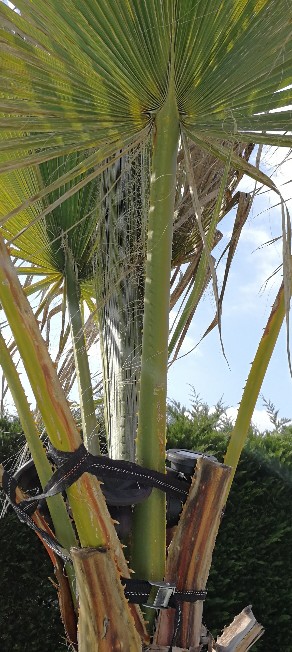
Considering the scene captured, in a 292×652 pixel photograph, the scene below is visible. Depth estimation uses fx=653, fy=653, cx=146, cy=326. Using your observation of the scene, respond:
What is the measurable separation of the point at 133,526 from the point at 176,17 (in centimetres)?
84

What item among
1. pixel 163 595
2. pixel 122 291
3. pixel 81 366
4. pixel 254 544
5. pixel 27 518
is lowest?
pixel 163 595

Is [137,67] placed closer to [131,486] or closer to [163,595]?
[131,486]

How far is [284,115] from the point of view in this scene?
114 centimetres

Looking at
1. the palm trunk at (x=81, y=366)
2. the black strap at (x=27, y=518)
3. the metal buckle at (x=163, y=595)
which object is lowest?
the metal buckle at (x=163, y=595)

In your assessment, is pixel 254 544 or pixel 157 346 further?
pixel 254 544

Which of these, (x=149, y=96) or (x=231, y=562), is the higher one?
(x=149, y=96)

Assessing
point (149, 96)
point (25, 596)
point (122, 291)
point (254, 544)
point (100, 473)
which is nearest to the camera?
point (100, 473)

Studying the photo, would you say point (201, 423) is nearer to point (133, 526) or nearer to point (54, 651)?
point (54, 651)

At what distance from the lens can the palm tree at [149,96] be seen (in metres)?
1.03

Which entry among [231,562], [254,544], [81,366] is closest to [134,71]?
[81,366]

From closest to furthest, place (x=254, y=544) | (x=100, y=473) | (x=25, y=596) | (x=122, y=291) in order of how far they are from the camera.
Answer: (x=100, y=473)
(x=122, y=291)
(x=25, y=596)
(x=254, y=544)

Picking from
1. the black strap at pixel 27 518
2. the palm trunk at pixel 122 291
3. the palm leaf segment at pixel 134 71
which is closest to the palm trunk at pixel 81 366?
the palm trunk at pixel 122 291

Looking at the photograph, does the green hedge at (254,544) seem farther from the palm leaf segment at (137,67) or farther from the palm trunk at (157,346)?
the palm leaf segment at (137,67)

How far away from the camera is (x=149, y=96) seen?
1.14m
